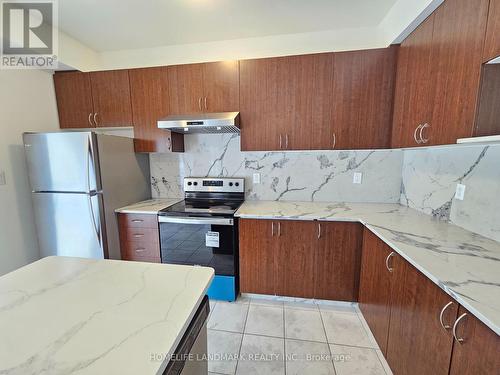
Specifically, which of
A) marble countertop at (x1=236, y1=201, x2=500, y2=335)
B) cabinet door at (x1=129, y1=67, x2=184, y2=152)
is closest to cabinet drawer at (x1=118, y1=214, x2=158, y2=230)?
cabinet door at (x1=129, y1=67, x2=184, y2=152)

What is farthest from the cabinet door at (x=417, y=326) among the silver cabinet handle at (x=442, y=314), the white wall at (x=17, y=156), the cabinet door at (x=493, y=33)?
the white wall at (x=17, y=156)

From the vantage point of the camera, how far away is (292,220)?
1939 mm

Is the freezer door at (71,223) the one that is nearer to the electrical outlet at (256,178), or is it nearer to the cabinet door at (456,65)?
the electrical outlet at (256,178)

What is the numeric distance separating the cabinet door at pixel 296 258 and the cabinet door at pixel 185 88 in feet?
4.67

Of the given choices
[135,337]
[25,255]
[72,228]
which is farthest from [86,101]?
[135,337]

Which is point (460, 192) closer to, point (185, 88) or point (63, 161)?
point (185, 88)

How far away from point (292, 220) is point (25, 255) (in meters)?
2.60

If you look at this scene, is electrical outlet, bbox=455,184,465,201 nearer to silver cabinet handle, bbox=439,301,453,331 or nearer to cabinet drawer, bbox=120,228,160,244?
silver cabinet handle, bbox=439,301,453,331

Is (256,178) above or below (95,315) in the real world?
above

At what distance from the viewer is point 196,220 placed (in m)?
2.05

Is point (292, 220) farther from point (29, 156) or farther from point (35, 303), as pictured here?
point (29, 156)

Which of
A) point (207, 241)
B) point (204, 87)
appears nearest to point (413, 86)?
point (204, 87)

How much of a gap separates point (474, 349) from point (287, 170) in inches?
72.8

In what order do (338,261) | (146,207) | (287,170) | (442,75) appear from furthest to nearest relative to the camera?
(287,170), (146,207), (338,261), (442,75)
